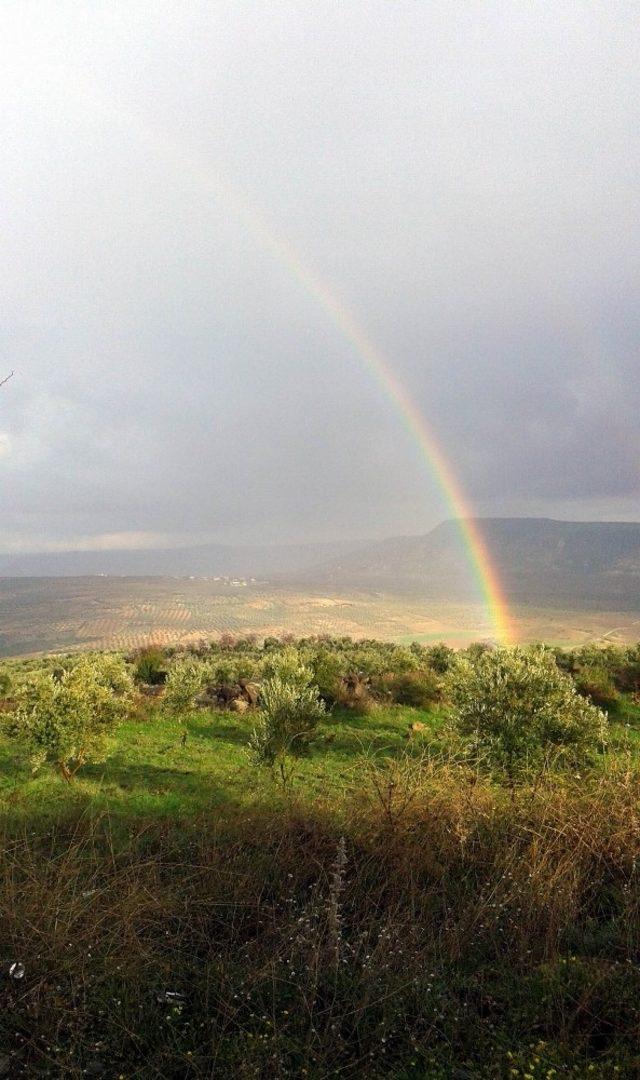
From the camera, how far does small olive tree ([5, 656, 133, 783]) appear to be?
14.1 m

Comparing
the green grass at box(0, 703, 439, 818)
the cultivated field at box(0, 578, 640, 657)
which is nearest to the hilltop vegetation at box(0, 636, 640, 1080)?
the green grass at box(0, 703, 439, 818)

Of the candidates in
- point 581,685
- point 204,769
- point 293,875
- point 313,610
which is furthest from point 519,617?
point 293,875

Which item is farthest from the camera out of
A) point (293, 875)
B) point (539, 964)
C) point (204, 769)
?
point (204, 769)

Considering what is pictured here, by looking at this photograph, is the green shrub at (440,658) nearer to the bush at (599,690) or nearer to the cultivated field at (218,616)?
the bush at (599,690)

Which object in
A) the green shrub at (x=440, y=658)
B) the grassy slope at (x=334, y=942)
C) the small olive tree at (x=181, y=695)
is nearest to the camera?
the grassy slope at (x=334, y=942)

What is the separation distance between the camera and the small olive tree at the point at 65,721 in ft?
46.4

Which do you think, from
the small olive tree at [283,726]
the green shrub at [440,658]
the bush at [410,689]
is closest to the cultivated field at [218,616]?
the green shrub at [440,658]

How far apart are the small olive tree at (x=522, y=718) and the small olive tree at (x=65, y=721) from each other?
992 centimetres

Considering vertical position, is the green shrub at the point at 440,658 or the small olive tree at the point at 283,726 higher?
the small olive tree at the point at 283,726

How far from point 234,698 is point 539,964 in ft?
66.1

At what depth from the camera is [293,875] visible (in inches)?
225

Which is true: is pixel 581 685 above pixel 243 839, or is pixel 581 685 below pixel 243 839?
below

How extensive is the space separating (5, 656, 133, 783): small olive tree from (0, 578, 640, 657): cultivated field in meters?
55.6

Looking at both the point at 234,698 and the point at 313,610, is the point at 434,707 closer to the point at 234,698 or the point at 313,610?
the point at 234,698
